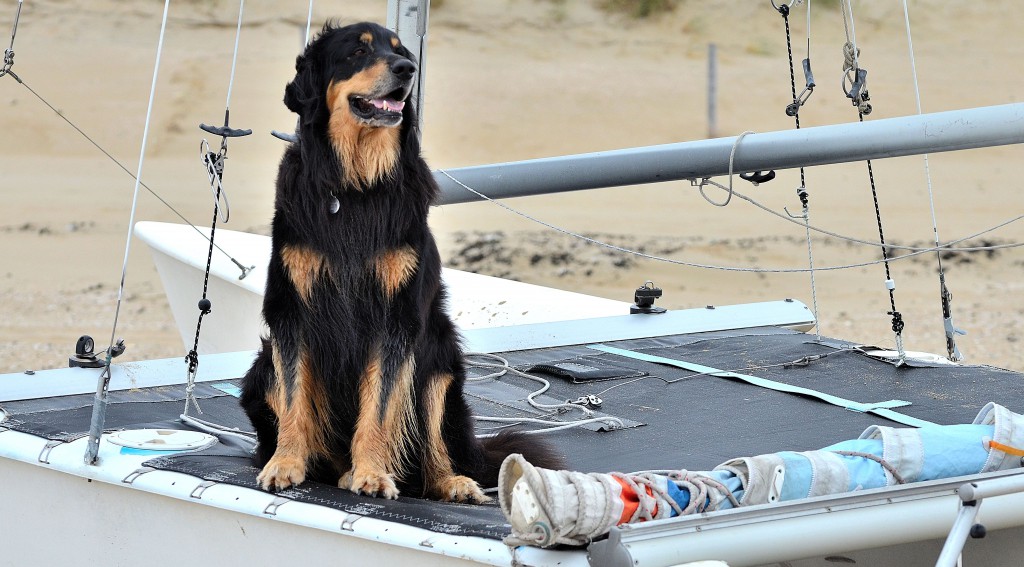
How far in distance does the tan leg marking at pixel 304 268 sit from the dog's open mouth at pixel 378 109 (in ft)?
1.19

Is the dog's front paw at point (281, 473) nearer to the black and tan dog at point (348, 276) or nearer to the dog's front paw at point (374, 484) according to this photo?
the black and tan dog at point (348, 276)

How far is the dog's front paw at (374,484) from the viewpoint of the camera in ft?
10.7

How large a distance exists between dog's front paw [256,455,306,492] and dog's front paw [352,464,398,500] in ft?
0.45

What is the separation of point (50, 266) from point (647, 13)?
390 inches

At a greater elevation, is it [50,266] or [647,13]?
[647,13]

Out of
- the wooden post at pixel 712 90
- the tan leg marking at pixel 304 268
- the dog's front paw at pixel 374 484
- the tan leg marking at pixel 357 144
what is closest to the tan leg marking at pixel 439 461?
the dog's front paw at pixel 374 484

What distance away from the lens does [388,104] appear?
323 centimetres

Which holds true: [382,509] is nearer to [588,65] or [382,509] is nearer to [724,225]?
[724,225]

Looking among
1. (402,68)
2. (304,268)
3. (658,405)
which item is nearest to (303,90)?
(402,68)

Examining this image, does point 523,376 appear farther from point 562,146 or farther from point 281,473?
point 562,146

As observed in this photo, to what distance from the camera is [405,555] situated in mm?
3023

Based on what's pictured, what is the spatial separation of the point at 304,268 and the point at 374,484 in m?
0.56

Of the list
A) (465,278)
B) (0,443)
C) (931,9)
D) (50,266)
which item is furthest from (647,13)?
(0,443)

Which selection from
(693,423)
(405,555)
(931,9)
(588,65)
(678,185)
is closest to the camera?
(405,555)
